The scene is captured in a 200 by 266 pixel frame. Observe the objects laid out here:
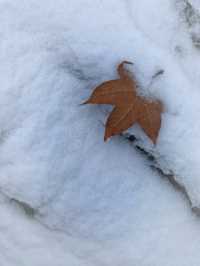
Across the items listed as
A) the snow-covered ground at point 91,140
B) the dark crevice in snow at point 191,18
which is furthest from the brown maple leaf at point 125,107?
the dark crevice in snow at point 191,18

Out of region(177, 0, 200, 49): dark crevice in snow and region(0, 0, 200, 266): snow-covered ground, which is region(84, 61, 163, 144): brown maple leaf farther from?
region(177, 0, 200, 49): dark crevice in snow

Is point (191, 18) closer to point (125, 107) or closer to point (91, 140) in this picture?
point (125, 107)

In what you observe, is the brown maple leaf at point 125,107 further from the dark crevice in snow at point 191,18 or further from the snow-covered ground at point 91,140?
the dark crevice in snow at point 191,18

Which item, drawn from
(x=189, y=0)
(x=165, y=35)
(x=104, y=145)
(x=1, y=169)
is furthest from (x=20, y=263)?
(x=189, y=0)

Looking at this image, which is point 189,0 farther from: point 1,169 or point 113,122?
point 1,169

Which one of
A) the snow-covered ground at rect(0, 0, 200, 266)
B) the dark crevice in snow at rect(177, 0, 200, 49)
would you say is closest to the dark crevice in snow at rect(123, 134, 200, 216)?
the snow-covered ground at rect(0, 0, 200, 266)
